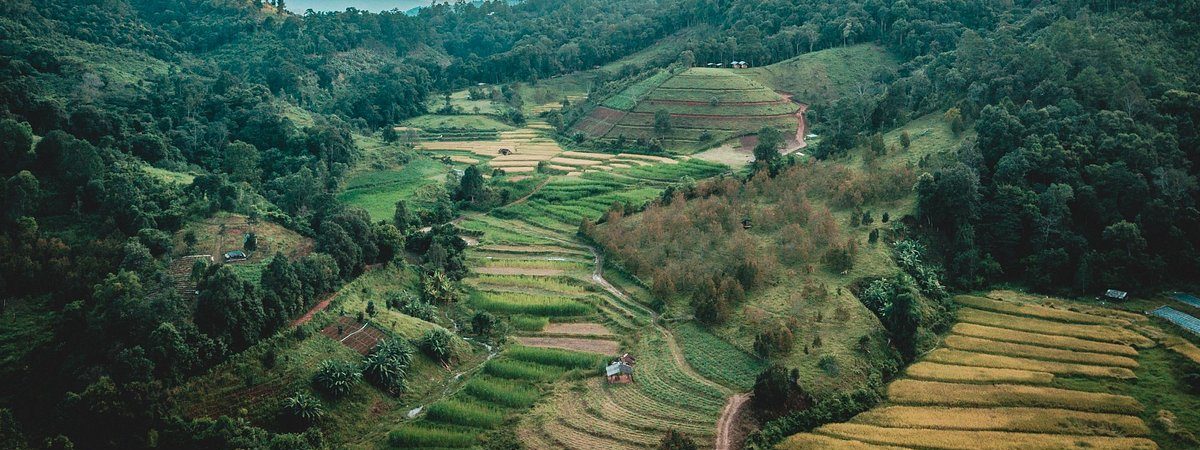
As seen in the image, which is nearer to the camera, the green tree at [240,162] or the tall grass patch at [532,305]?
the tall grass patch at [532,305]

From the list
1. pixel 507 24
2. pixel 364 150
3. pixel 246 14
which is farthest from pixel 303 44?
pixel 507 24

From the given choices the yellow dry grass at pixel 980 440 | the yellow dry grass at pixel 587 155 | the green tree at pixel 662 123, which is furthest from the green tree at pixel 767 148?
the yellow dry grass at pixel 980 440

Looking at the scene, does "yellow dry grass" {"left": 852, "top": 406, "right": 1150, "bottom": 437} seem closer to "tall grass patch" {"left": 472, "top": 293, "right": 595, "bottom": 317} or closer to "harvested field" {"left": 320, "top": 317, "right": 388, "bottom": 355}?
"tall grass patch" {"left": 472, "top": 293, "right": 595, "bottom": 317}

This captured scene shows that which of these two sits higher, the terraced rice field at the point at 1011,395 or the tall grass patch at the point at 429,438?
the tall grass patch at the point at 429,438

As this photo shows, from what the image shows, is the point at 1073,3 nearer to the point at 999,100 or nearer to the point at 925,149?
the point at 999,100

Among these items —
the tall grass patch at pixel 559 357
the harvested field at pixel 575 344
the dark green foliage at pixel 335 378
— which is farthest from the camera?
the harvested field at pixel 575 344

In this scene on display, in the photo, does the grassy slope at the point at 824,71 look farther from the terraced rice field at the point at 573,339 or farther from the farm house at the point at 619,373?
the farm house at the point at 619,373

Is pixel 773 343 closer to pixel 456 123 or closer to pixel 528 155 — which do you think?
pixel 528 155
